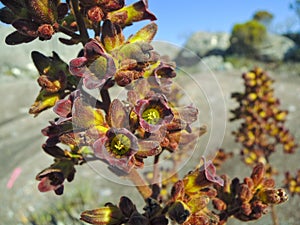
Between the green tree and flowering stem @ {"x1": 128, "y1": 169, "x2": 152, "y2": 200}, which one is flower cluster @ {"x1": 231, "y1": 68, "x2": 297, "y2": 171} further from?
the green tree

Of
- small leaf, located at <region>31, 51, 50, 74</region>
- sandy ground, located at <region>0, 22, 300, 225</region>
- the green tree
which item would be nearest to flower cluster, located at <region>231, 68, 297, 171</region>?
sandy ground, located at <region>0, 22, 300, 225</region>

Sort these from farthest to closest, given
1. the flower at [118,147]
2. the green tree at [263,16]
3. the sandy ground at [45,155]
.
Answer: the green tree at [263,16]
the sandy ground at [45,155]
the flower at [118,147]

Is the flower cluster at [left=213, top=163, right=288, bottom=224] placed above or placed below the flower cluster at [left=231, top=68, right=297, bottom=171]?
below

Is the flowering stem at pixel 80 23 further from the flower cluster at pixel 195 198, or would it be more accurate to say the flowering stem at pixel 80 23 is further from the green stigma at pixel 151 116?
the flower cluster at pixel 195 198

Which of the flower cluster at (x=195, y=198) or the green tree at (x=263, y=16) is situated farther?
the green tree at (x=263, y=16)

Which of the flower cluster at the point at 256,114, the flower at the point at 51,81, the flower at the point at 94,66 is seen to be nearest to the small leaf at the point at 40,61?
the flower at the point at 51,81

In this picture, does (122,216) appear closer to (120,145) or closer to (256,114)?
(120,145)

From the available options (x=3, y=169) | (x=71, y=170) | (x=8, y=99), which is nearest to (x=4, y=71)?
(x=8, y=99)
